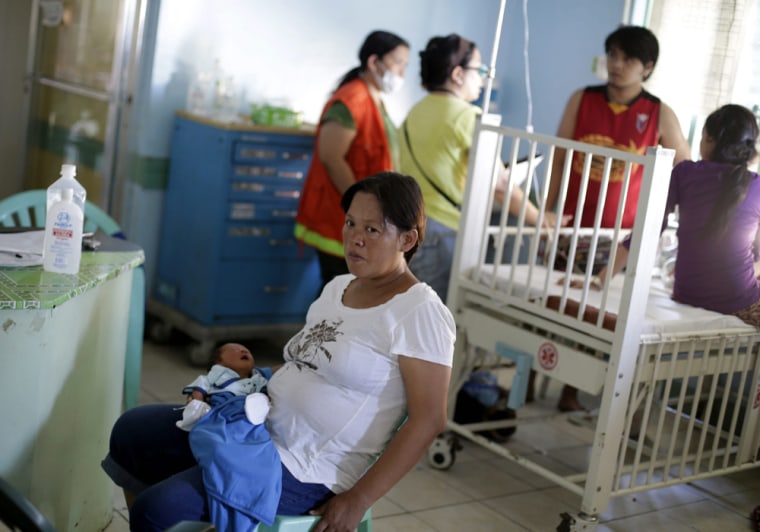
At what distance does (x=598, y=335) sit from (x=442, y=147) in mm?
1111

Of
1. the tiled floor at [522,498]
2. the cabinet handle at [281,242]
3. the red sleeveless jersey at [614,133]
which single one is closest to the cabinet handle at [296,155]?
the cabinet handle at [281,242]

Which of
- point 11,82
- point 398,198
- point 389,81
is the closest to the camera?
point 398,198

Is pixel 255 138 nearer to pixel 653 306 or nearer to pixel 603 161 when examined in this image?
pixel 603 161

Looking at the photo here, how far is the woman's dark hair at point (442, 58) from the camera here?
3.89 meters

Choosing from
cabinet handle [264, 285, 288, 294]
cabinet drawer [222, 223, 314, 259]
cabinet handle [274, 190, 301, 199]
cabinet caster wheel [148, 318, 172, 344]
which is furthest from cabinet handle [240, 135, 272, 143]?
cabinet caster wheel [148, 318, 172, 344]

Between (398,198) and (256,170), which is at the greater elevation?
(398,198)

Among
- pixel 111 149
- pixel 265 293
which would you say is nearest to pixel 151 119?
pixel 111 149

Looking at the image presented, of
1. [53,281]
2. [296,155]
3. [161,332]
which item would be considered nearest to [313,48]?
[296,155]

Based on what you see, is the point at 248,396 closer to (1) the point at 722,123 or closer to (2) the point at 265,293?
(1) the point at 722,123

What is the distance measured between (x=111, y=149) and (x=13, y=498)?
11.4ft

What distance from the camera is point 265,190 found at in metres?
4.44

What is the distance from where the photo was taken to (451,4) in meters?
5.36

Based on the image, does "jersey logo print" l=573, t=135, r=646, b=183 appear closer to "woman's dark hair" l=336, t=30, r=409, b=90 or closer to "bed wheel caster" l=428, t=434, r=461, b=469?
"woman's dark hair" l=336, t=30, r=409, b=90

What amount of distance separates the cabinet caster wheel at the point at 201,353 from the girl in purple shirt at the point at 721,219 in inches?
70.0
